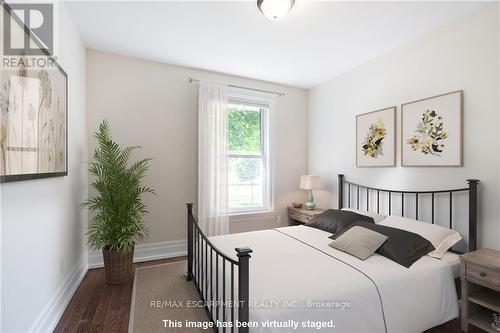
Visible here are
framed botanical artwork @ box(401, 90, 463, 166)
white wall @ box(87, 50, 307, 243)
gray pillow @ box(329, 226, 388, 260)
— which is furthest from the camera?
white wall @ box(87, 50, 307, 243)

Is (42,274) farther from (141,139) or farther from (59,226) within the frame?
(141,139)

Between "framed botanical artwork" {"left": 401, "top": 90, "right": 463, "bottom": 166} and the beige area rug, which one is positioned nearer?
the beige area rug

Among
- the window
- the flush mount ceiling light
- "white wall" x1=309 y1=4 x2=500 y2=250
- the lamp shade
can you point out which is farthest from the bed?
the flush mount ceiling light

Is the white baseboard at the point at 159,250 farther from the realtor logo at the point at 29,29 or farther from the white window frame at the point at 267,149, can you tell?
the realtor logo at the point at 29,29

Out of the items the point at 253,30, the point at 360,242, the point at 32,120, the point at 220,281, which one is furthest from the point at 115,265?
the point at 253,30

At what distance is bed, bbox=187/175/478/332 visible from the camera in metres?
1.32

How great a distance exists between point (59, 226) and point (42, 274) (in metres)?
0.44

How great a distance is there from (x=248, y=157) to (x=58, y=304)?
278 centimetres

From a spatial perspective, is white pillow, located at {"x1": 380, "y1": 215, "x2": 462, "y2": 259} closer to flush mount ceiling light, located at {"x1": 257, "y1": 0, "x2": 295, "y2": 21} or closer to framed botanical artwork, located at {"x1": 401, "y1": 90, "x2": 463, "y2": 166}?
framed botanical artwork, located at {"x1": 401, "y1": 90, "x2": 463, "y2": 166}

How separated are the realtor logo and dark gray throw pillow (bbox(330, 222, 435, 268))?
2869 millimetres

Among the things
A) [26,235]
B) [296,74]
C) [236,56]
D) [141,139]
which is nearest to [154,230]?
[141,139]

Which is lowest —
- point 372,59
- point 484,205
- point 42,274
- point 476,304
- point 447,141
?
point 476,304

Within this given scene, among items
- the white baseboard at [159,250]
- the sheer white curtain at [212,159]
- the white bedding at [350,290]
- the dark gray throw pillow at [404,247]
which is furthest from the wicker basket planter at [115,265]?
the dark gray throw pillow at [404,247]

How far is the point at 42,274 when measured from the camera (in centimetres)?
170
